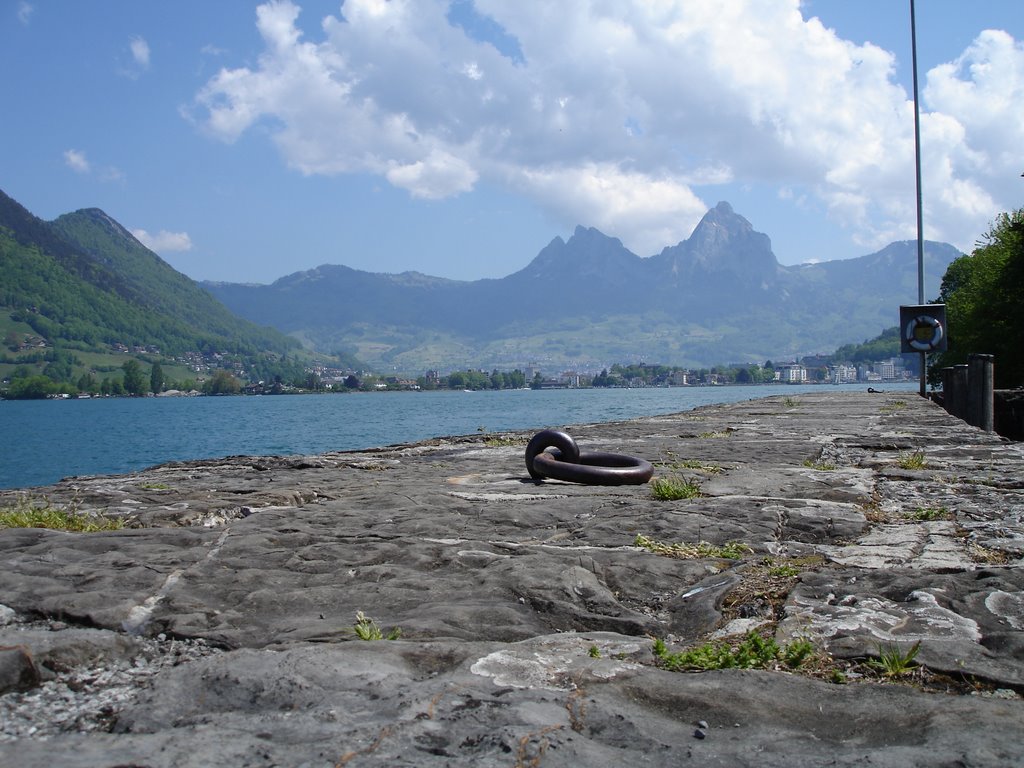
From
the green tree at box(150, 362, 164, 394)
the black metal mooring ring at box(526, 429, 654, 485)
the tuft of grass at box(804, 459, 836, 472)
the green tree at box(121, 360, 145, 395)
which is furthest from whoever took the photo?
the green tree at box(150, 362, 164, 394)

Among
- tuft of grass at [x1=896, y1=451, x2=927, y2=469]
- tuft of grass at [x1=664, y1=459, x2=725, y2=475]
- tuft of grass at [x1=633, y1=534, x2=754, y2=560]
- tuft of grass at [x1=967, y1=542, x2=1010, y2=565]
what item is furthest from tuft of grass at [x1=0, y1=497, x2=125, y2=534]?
tuft of grass at [x1=896, y1=451, x2=927, y2=469]

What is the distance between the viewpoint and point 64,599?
2941 millimetres

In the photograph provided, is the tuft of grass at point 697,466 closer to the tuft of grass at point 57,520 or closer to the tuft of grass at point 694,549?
the tuft of grass at point 694,549

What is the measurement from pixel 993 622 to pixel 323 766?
2.07 m

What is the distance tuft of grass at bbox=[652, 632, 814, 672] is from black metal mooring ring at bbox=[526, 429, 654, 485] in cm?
345

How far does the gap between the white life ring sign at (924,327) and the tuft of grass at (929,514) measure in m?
16.3

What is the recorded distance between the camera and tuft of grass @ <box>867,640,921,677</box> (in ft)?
7.66

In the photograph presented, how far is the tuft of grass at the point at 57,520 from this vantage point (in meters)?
4.24

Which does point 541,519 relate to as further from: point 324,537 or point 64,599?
point 64,599

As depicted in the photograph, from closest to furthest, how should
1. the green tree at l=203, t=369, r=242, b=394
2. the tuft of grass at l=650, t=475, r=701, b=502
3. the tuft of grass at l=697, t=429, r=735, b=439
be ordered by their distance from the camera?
the tuft of grass at l=650, t=475, r=701, b=502
the tuft of grass at l=697, t=429, r=735, b=439
the green tree at l=203, t=369, r=242, b=394

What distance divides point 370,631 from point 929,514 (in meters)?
3.22

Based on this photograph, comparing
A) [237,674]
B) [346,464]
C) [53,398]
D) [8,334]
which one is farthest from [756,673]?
[8,334]

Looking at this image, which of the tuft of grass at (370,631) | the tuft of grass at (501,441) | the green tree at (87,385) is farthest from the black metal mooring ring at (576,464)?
the green tree at (87,385)

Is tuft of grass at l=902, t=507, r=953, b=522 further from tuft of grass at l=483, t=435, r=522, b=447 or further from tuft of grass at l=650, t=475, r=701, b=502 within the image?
tuft of grass at l=483, t=435, r=522, b=447
